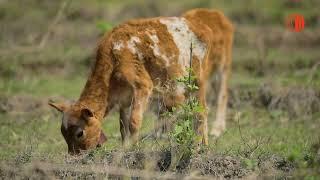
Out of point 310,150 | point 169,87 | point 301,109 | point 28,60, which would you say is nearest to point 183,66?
point 169,87

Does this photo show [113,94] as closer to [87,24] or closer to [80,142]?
[80,142]

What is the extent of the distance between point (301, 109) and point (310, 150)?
15.4 feet

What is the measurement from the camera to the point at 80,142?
10.6 m

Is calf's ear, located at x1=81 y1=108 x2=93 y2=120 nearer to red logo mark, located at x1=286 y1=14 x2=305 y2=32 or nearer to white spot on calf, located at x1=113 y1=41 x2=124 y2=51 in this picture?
white spot on calf, located at x1=113 y1=41 x2=124 y2=51

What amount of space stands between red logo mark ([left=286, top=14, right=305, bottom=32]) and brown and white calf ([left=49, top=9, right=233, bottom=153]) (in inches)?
245

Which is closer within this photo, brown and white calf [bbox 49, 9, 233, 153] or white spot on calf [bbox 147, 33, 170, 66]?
brown and white calf [bbox 49, 9, 233, 153]

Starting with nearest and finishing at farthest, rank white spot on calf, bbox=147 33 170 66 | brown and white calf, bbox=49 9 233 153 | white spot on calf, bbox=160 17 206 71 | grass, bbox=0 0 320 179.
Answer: grass, bbox=0 0 320 179 < brown and white calf, bbox=49 9 233 153 < white spot on calf, bbox=147 33 170 66 < white spot on calf, bbox=160 17 206 71

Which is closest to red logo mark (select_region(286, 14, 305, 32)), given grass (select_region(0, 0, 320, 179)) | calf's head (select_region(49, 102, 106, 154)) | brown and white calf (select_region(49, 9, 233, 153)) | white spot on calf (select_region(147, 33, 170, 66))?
grass (select_region(0, 0, 320, 179))

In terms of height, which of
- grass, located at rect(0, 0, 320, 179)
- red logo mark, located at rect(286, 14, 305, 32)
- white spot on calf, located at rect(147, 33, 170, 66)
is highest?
white spot on calf, located at rect(147, 33, 170, 66)

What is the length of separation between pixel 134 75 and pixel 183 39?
1045 millimetres

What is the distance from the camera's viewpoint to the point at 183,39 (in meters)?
11.7

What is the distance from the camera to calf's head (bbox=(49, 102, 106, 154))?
414 inches

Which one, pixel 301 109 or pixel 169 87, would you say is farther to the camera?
pixel 301 109

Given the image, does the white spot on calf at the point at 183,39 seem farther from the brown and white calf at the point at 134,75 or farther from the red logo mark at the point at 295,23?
the red logo mark at the point at 295,23
